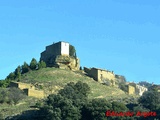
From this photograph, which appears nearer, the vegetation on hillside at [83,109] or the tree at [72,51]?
the vegetation on hillside at [83,109]

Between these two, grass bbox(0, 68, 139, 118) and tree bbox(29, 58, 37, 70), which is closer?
grass bbox(0, 68, 139, 118)

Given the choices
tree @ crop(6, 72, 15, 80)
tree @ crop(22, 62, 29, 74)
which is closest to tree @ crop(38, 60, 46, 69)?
tree @ crop(22, 62, 29, 74)

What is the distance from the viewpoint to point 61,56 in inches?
3209

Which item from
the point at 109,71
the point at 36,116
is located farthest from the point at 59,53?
the point at 36,116

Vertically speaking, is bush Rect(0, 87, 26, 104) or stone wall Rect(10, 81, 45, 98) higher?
stone wall Rect(10, 81, 45, 98)

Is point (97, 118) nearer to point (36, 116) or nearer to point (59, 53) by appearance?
point (36, 116)

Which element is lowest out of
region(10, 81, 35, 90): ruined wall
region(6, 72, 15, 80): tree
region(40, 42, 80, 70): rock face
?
region(10, 81, 35, 90): ruined wall

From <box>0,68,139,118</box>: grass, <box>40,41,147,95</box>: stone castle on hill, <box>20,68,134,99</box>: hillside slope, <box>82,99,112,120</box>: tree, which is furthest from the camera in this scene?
<box>40,41,147,95</box>: stone castle on hill

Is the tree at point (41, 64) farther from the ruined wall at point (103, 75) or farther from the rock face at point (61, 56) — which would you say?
the ruined wall at point (103, 75)

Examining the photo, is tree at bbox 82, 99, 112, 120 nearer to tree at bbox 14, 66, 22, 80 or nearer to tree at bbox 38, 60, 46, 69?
tree at bbox 14, 66, 22, 80

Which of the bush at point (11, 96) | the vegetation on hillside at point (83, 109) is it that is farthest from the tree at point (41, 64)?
the vegetation on hillside at point (83, 109)

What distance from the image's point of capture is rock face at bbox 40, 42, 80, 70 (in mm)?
80750

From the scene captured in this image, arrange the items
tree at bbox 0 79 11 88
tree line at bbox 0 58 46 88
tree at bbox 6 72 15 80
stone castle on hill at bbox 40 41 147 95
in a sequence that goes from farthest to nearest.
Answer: stone castle on hill at bbox 40 41 147 95
tree line at bbox 0 58 46 88
tree at bbox 6 72 15 80
tree at bbox 0 79 11 88

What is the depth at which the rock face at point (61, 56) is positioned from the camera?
265 ft
